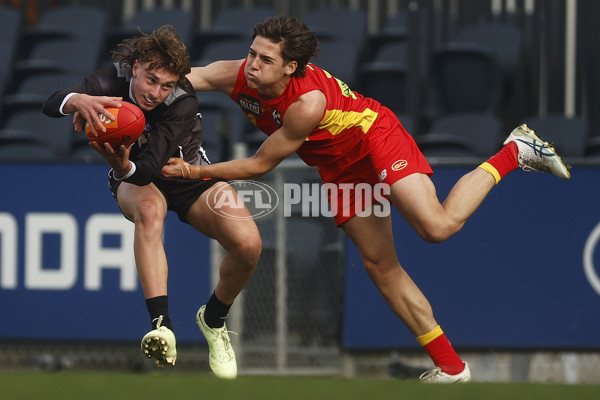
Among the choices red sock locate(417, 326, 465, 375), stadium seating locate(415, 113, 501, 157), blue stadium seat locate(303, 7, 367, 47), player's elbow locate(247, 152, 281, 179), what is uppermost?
blue stadium seat locate(303, 7, 367, 47)

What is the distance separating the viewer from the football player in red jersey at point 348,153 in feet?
19.2

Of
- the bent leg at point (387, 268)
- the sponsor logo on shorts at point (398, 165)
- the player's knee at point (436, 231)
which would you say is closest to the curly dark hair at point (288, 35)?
the sponsor logo on shorts at point (398, 165)

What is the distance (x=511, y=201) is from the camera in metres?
8.02

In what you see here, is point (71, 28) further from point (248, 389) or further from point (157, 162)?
point (248, 389)

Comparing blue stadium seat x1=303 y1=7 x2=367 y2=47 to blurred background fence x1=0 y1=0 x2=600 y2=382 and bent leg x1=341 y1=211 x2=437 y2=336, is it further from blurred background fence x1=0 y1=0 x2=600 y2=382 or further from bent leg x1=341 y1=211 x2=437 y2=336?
bent leg x1=341 y1=211 x2=437 y2=336

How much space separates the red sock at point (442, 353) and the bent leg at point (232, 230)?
1.22 m

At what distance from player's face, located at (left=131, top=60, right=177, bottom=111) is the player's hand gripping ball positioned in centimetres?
Answer: 23

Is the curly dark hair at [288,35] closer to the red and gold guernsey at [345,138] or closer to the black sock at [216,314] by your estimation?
the red and gold guernsey at [345,138]

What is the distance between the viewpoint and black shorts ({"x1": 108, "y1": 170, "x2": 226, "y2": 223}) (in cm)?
610

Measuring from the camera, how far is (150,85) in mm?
5742

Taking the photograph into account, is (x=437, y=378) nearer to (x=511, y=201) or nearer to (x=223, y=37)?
(x=511, y=201)

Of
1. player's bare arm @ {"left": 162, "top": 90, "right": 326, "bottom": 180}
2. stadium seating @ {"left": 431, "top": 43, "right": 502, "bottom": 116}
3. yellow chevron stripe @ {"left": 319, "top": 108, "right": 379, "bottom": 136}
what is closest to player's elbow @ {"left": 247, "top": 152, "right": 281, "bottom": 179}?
player's bare arm @ {"left": 162, "top": 90, "right": 326, "bottom": 180}

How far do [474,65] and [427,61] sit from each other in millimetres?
457

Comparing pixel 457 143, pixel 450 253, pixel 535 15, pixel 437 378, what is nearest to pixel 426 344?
pixel 437 378
